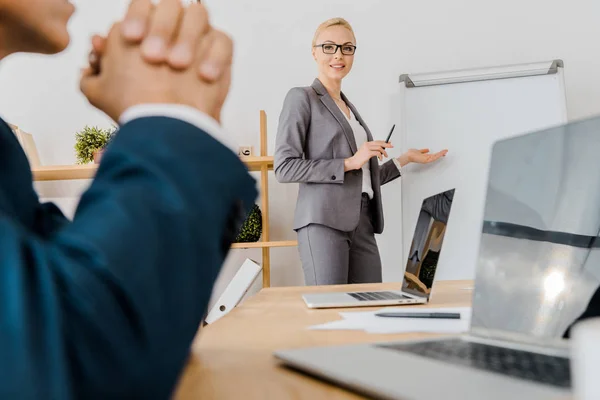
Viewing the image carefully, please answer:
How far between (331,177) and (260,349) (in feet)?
4.63

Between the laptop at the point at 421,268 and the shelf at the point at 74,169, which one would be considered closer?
the laptop at the point at 421,268

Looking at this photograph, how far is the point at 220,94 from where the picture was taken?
15.9 inches

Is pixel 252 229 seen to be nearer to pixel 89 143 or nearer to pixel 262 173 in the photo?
pixel 262 173

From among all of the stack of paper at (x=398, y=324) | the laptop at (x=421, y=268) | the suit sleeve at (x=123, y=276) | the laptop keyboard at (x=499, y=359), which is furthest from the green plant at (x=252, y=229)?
the suit sleeve at (x=123, y=276)

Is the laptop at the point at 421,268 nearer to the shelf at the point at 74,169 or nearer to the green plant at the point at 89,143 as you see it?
the shelf at the point at 74,169

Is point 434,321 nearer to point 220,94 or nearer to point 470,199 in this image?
point 220,94

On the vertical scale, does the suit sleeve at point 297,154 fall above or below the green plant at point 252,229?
above

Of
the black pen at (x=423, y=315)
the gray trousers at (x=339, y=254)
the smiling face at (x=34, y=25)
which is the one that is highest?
the smiling face at (x=34, y=25)

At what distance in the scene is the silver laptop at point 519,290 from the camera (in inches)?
14.7

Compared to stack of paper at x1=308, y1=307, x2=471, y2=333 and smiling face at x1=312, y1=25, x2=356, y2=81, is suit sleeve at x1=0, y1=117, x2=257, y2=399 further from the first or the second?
smiling face at x1=312, y1=25, x2=356, y2=81

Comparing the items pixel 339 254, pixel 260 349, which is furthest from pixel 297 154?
pixel 260 349

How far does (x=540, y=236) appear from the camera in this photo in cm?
58

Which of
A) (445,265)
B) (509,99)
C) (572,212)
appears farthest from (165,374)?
(509,99)

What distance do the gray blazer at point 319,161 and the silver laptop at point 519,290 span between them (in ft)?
4.34
